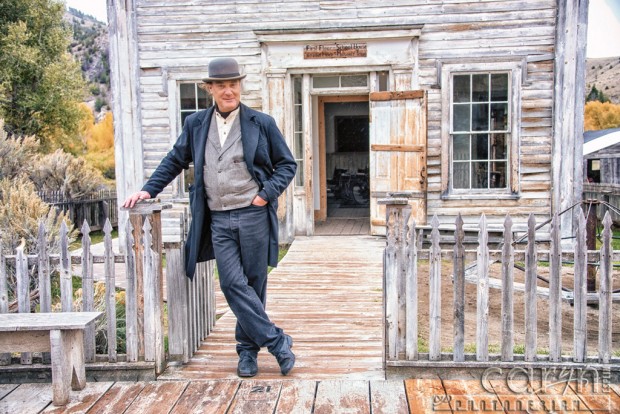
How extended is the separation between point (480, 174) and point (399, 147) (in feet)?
4.60

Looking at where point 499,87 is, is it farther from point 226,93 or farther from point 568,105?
point 226,93

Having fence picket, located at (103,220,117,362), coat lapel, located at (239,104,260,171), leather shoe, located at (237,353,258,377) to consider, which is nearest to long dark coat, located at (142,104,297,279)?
coat lapel, located at (239,104,260,171)

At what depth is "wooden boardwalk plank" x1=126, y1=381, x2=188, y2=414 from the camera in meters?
Result: 3.95

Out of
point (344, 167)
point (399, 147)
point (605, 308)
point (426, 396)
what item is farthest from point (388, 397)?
point (344, 167)

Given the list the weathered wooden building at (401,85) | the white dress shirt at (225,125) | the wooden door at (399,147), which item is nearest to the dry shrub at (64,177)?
the weathered wooden building at (401,85)

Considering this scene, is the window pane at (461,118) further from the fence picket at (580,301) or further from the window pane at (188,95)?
the fence picket at (580,301)

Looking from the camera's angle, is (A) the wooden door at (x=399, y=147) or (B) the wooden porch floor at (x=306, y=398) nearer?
(B) the wooden porch floor at (x=306, y=398)

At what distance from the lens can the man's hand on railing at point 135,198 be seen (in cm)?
438

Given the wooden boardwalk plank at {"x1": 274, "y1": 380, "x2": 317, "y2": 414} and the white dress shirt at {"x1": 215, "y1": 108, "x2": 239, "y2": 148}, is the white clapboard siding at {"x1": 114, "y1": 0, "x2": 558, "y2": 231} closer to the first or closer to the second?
the white dress shirt at {"x1": 215, "y1": 108, "x2": 239, "y2": 148}

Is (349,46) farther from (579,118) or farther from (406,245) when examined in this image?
(406,245)

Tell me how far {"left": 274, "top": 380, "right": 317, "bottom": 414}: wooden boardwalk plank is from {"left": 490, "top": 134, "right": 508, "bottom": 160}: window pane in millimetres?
7170

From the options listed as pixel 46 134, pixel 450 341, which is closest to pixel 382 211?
pixel 450 341

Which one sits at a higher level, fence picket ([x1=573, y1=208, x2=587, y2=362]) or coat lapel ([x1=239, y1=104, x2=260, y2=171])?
coat lapel ([x1=239, y1=104, x2=260, y2=171])

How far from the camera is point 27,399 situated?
419 centimetres
